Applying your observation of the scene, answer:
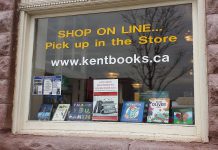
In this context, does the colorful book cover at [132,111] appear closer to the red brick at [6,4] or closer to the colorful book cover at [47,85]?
the colorful book cover at [47,85]

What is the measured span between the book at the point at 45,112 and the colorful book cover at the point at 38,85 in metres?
0.22

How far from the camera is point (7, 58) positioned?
5035 millimetres

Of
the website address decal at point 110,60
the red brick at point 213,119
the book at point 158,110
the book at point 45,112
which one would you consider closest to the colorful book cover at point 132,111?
the book at point 158,110

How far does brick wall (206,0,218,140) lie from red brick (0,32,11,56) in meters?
2.93

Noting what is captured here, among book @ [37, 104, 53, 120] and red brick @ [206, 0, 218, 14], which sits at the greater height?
red brick @ [206, 0, 218, 14]

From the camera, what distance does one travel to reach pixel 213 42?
4082mm

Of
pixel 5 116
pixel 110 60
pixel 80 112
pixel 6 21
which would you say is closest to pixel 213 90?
pixel 110 60

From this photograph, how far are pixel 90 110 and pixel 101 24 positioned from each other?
4.35 ft

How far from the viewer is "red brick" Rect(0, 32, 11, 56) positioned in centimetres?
507

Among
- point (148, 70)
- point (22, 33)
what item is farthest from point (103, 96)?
point (22, 33)

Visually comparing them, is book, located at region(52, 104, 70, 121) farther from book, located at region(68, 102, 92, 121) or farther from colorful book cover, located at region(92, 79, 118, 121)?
colorful book cover, located at region(92, 79, 118, 121)

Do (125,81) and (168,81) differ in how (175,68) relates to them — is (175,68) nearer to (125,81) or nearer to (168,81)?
(168,81)

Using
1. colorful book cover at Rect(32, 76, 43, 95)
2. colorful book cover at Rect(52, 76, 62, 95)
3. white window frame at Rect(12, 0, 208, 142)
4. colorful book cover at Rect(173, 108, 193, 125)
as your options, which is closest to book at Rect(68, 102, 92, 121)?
white window frame at Rect(12, 0, 208, 142)

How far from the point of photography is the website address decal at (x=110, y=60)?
4703 millimetres
